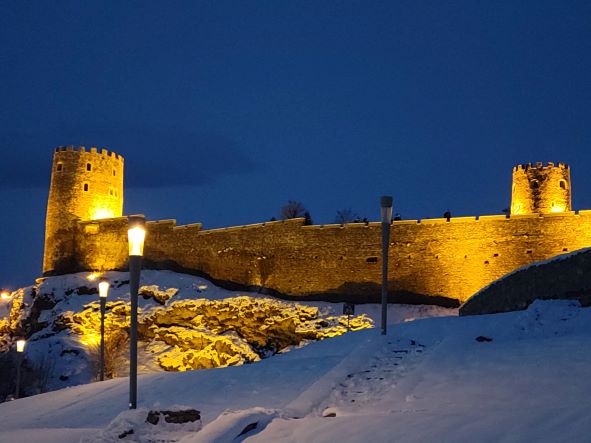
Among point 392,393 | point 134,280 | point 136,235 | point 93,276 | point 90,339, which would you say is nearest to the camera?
point 392,393

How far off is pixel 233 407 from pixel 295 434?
316cm

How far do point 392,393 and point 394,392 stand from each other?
0.03 meters

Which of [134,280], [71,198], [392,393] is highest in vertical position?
[71,198]

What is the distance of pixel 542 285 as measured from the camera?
1421 centimetres

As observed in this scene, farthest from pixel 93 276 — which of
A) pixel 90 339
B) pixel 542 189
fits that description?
pixel 542 189

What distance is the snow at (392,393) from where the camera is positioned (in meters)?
6.37

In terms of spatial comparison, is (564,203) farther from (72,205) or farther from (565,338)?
(72,205)

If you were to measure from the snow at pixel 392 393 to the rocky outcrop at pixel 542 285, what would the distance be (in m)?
0.60

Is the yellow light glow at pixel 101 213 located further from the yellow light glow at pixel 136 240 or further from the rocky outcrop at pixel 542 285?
the yellow light glow at pixel 136 240

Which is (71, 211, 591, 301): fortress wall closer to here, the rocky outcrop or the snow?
the rocky outcrop

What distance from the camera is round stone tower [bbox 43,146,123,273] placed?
3928 cm

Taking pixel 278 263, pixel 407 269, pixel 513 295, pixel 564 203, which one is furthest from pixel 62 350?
pixel 564 203

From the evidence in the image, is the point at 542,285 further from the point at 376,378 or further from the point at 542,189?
the point at 542,189

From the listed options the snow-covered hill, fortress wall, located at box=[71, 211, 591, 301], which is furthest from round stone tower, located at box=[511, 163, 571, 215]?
the snow-covered hill
